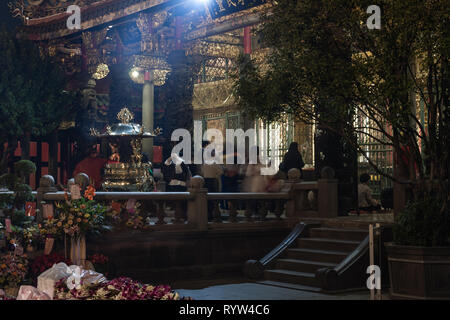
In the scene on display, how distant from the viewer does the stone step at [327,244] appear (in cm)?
1274

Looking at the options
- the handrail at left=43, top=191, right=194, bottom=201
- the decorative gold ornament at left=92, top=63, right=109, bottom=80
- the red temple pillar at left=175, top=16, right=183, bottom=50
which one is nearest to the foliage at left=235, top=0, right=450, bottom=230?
the handrail at left=43, top=191, right=194, bottom=201

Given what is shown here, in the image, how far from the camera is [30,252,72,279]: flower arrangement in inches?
389

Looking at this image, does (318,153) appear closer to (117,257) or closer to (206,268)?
(206,268)

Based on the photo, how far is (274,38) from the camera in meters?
11.4

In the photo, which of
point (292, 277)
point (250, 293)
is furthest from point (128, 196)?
point (292, 277)

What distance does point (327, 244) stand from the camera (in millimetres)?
13242

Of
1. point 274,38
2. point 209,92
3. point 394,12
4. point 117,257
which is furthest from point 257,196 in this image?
point 209,92

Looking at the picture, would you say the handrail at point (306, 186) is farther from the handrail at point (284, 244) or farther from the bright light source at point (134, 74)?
the bright light source at point (134, 74)

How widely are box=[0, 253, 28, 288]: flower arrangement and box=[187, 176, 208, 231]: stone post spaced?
Answer: 497 centimetres

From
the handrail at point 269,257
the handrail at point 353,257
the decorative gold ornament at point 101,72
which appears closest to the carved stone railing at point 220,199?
the handrail at point 269,257

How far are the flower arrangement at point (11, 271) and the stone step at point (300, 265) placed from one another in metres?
5.37

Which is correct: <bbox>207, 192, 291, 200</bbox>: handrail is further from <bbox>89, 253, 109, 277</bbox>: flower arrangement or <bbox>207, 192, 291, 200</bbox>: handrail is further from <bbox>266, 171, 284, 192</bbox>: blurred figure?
<bbox>89, 253, 109, 277</bbox>: flower arrangement

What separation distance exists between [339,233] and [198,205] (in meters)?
2.73

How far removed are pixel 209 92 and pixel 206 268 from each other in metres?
13.1
